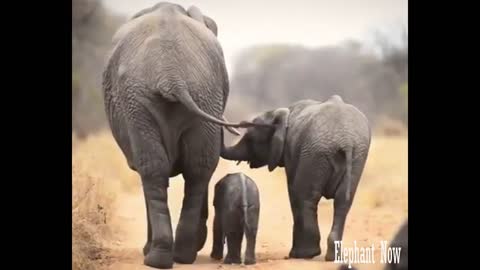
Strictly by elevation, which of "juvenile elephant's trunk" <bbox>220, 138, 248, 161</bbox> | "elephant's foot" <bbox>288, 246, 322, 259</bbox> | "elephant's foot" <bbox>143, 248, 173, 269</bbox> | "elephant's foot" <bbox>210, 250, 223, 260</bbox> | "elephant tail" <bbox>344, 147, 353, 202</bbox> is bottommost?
"elephant's foot" <bbox>143, 248, 173, 269</bbox>

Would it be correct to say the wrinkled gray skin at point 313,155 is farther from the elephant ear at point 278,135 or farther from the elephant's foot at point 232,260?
the elephant's foot at point 232,260

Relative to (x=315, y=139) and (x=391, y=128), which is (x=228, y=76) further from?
(x=391, y=128)

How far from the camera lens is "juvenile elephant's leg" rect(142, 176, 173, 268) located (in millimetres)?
5000

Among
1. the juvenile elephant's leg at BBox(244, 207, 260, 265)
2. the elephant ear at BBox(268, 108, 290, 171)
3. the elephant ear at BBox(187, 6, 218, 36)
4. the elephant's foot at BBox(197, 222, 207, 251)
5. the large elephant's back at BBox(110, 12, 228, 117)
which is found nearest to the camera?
the large elephant's back at BBox(110, 12, 228, 117)

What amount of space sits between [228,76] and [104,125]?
1048mm

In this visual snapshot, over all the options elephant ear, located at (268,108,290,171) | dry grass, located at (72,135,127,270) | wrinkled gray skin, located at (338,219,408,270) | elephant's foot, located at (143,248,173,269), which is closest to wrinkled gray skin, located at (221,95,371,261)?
elephant ear, located at (268,108,290,171)

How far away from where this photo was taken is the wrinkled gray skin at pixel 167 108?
493 cm

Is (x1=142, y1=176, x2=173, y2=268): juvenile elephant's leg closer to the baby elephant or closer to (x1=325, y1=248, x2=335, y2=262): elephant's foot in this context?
the baby elephant

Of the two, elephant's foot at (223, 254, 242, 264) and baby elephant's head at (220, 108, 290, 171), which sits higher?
baby elephant's head at (220, 108, 290, 171)

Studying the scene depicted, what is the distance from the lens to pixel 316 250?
561 centimetres

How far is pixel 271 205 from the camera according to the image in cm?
611

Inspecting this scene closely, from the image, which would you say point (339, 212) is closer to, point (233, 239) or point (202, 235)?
point (233, 239)

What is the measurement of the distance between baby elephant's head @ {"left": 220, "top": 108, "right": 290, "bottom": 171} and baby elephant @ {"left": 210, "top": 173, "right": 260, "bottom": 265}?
0.45m

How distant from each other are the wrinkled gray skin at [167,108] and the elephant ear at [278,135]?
59cm
